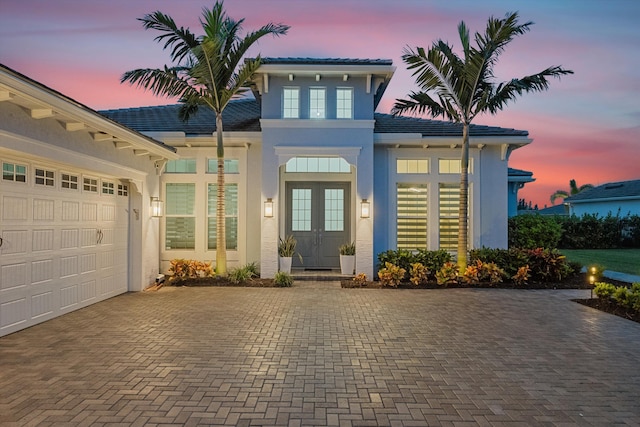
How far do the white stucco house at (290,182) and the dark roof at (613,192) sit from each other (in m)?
19.0

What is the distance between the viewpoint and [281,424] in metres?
3.15

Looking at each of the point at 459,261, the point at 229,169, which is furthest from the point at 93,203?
the point at 459,261

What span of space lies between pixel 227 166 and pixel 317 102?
10.6ft

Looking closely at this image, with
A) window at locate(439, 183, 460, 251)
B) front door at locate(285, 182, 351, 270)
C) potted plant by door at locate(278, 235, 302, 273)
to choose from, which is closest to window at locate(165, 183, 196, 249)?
potted plant by door at locate(278, 235, 302, 273)

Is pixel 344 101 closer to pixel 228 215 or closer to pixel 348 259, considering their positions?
pixel 348 259

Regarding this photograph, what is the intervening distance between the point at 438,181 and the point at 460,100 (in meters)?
2.48

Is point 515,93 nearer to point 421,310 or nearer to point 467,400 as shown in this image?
point 421,310

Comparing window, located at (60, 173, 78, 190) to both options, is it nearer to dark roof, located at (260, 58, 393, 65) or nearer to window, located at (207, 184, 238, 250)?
window, located at (207, 184, 238, 250)

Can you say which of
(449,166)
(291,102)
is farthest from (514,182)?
(291,102)

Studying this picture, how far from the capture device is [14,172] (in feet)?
18.7

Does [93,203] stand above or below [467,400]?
above

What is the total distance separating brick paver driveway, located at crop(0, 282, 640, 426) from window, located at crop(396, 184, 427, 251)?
385 centimetres

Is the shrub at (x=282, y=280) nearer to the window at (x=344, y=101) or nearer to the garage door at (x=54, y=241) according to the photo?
the garage door at (x=54, y=241)

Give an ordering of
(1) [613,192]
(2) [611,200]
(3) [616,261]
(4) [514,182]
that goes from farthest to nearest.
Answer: (1) [613,192] → (2) [611,200] → (4) [514,182] → (3) [616,261]
